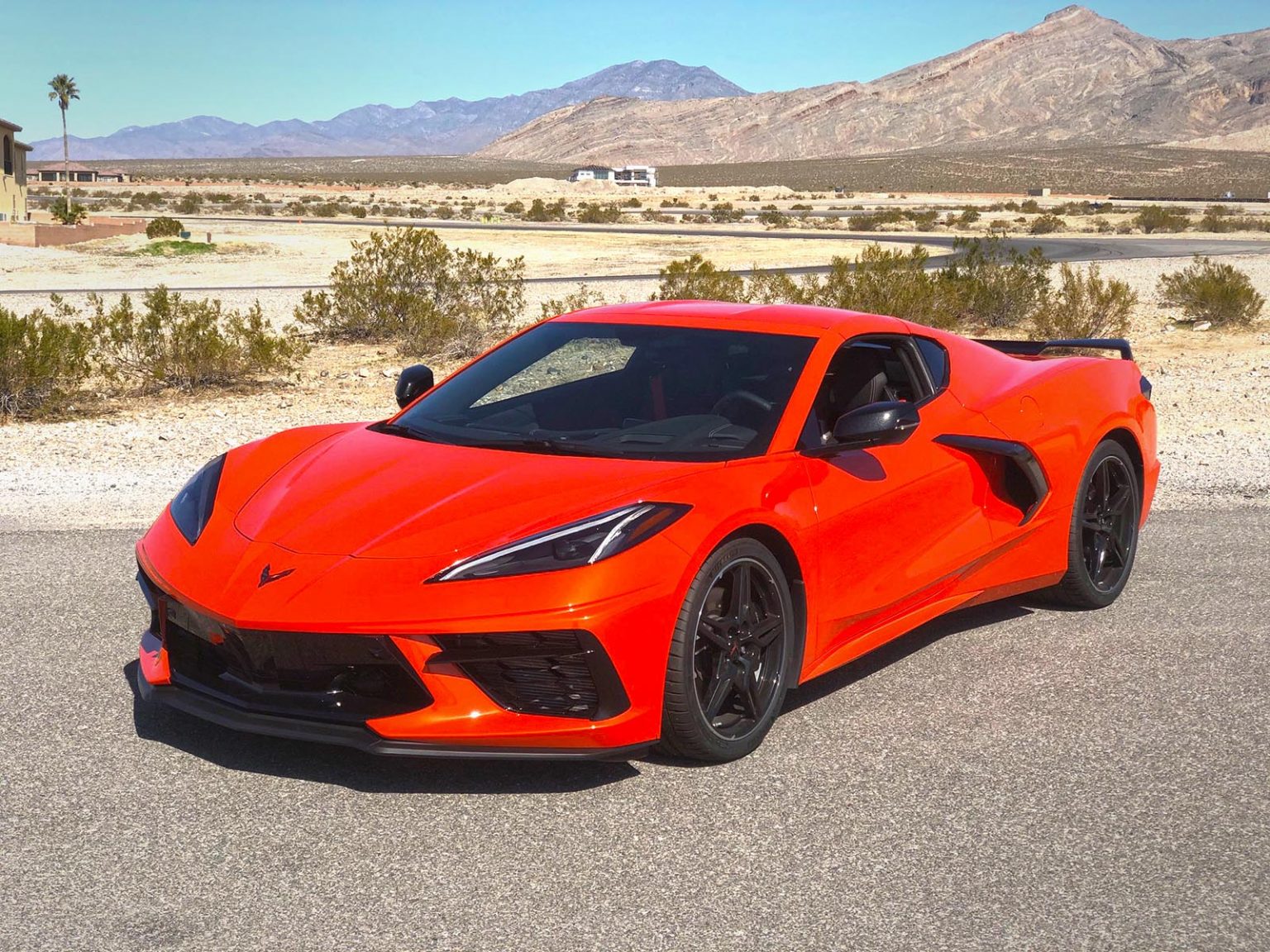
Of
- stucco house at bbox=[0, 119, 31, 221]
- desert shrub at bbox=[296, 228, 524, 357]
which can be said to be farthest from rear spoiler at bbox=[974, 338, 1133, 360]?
stucco house at bbox=[0, 119, 31, 221]

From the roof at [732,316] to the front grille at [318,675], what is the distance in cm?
203

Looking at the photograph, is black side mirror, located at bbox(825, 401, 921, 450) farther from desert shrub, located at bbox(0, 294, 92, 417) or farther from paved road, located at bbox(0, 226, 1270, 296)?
paved road, located at bbox(0, 226, 1270, 296)

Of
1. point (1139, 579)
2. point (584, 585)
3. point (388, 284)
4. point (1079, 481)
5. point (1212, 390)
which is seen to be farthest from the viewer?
point (388, 284)

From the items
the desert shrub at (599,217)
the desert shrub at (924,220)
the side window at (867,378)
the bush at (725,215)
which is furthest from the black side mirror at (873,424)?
the bush at (725,215)

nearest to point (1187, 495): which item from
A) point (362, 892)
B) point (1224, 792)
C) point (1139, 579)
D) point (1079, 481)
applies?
point (1139, 579)

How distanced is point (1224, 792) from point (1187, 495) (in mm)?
5022

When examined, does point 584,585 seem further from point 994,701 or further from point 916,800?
point 994,701

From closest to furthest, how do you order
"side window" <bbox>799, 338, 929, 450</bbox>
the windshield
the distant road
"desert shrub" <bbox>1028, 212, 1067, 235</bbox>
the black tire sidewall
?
the windshield → "side window" <bbox>799, 338, 929, 450</bbox> → the black tire sidewall → the distant road → "desert shrub" <bbox>1028, 212, 1067, 235</bbox>

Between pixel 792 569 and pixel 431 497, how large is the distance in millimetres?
1173

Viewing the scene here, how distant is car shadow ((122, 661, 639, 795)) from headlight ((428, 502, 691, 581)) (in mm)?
558

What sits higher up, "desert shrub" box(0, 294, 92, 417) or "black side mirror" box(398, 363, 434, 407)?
"black side mirror" box(398, 363, 434, 407)

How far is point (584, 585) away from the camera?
3.86m

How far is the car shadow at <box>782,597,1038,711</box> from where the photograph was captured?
512cm

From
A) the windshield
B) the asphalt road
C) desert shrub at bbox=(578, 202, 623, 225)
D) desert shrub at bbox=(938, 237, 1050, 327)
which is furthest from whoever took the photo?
desert shrub at bbox=(578, 202, 623, 225)
